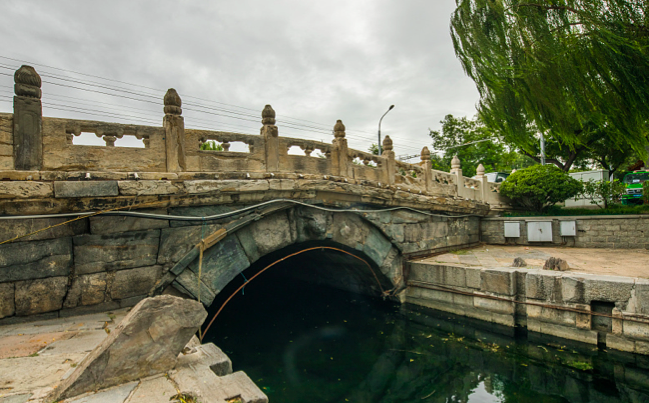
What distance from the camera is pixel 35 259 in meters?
3.98

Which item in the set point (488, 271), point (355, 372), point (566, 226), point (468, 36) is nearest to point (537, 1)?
point (468, 36)

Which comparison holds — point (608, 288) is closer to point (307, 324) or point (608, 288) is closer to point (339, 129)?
point (339, 129)

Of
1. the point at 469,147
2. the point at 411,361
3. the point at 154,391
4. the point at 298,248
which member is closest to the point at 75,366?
the point at 154,391

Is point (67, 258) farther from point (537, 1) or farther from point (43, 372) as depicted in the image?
point (537, 1)

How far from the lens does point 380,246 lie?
25.2 feet

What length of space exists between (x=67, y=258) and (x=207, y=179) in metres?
1.91

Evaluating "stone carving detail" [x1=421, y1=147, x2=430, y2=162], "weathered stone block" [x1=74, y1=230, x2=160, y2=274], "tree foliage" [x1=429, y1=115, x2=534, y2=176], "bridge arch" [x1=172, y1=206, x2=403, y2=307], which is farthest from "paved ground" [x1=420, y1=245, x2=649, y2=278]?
"tree foliage" [x1=429, y1=115, x2=534, y2=176]

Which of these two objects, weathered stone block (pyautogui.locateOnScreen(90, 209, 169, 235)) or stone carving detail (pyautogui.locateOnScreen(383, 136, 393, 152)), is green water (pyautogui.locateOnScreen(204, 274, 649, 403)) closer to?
weathered stone block (pyautogui.locateOnScreen(90, 209, 169, 235))

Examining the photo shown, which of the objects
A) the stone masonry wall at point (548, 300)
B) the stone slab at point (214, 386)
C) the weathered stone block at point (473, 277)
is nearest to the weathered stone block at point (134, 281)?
the stone slab at point (214, 386)

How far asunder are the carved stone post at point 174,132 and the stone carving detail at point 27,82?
1407mm

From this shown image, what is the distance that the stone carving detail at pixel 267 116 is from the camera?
5918mm

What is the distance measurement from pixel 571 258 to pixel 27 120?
33.4ft

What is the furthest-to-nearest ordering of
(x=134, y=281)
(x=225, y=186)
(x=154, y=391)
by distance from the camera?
(x=225, y=186) < (x=134, y=281) < (x=154, y=391)

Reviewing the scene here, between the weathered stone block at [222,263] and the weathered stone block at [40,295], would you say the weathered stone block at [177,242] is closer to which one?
the weathered stone block at [222,263]
